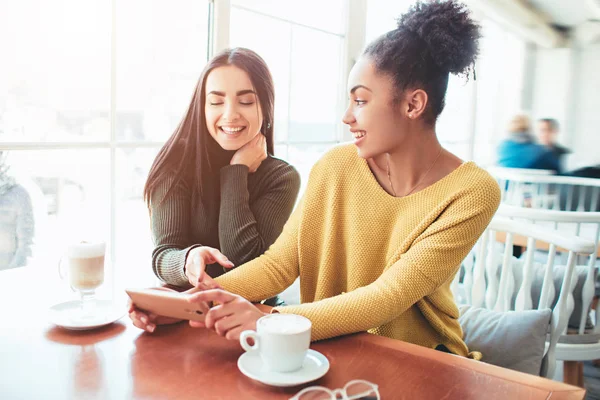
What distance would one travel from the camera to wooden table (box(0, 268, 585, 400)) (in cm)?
76

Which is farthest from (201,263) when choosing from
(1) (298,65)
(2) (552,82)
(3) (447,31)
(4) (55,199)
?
(2) (552,82)

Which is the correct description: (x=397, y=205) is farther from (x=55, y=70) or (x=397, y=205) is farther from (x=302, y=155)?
(x=302, y=155)

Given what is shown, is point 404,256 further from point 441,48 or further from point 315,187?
point 441,48

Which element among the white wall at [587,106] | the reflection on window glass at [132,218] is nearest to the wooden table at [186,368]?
the reflection on window glass at [132,218]

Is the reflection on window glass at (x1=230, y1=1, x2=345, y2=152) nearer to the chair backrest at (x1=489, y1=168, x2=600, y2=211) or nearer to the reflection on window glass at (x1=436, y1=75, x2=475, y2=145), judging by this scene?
the chair backrest at (x1=489, y1=168, x2=600, y2=211)

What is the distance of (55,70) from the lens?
1734 millimetres

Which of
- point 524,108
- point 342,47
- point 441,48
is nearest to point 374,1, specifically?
point 342,47

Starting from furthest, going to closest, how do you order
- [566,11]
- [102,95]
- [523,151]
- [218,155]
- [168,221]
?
1. [566,11]
2. [523,151]
3. [102,95]
4. [218,155]
5. [168,221]

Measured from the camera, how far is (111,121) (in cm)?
188

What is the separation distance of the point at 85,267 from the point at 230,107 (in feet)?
2.01

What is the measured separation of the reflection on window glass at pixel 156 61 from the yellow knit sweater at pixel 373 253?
30.7 inches

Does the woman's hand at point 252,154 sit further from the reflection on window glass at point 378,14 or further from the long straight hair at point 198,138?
the reflection on window glass at point 378,14

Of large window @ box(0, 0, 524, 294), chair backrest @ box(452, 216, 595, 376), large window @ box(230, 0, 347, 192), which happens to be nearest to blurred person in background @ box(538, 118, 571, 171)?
large window @ box(230, 0, 347, 192)

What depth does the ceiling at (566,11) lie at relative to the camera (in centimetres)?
654
